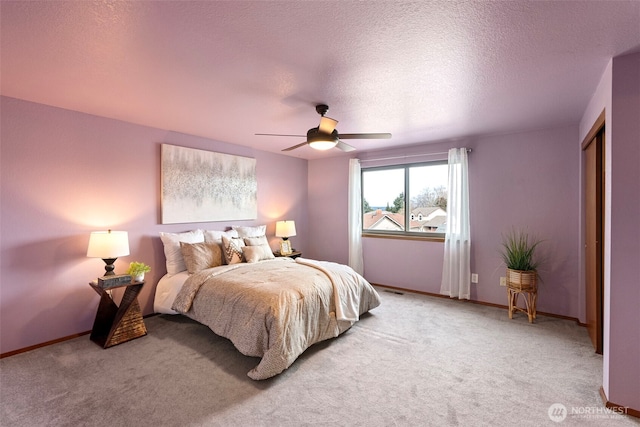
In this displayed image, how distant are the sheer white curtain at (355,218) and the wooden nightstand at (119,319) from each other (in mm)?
3251

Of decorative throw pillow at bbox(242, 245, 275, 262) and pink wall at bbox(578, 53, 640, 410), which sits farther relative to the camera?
decorative throw pillow at bbox(242, 245, 275, 262)

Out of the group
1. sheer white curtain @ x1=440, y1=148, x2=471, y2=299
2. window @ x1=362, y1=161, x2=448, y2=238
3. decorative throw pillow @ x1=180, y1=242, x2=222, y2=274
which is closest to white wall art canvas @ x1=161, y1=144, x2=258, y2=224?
decorative throw pillow @ x1=180, y1=242, x2=222, y2=274

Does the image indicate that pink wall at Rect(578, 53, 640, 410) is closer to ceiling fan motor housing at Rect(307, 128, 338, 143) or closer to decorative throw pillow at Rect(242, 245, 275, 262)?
ceiling fan motor housing at Rect(307, 128, 338, 143)

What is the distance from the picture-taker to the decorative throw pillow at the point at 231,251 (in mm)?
3762

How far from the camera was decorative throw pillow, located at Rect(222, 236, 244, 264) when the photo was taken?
3.76 metres

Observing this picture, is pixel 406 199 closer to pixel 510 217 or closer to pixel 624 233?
pixel 510 217

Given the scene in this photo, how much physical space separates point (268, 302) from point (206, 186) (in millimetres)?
2386

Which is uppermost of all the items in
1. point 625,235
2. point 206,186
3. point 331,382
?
point 206,186

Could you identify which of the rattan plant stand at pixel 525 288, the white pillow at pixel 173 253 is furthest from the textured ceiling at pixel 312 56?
the rattan plant stand at pixel 525 288

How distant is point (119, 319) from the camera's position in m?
2.92

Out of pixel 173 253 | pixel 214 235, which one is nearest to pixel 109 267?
pixel 173 253

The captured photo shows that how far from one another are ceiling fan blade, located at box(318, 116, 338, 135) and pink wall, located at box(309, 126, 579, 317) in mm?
2422

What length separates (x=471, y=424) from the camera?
181cm

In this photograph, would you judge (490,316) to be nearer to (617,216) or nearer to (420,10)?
(617,216)
